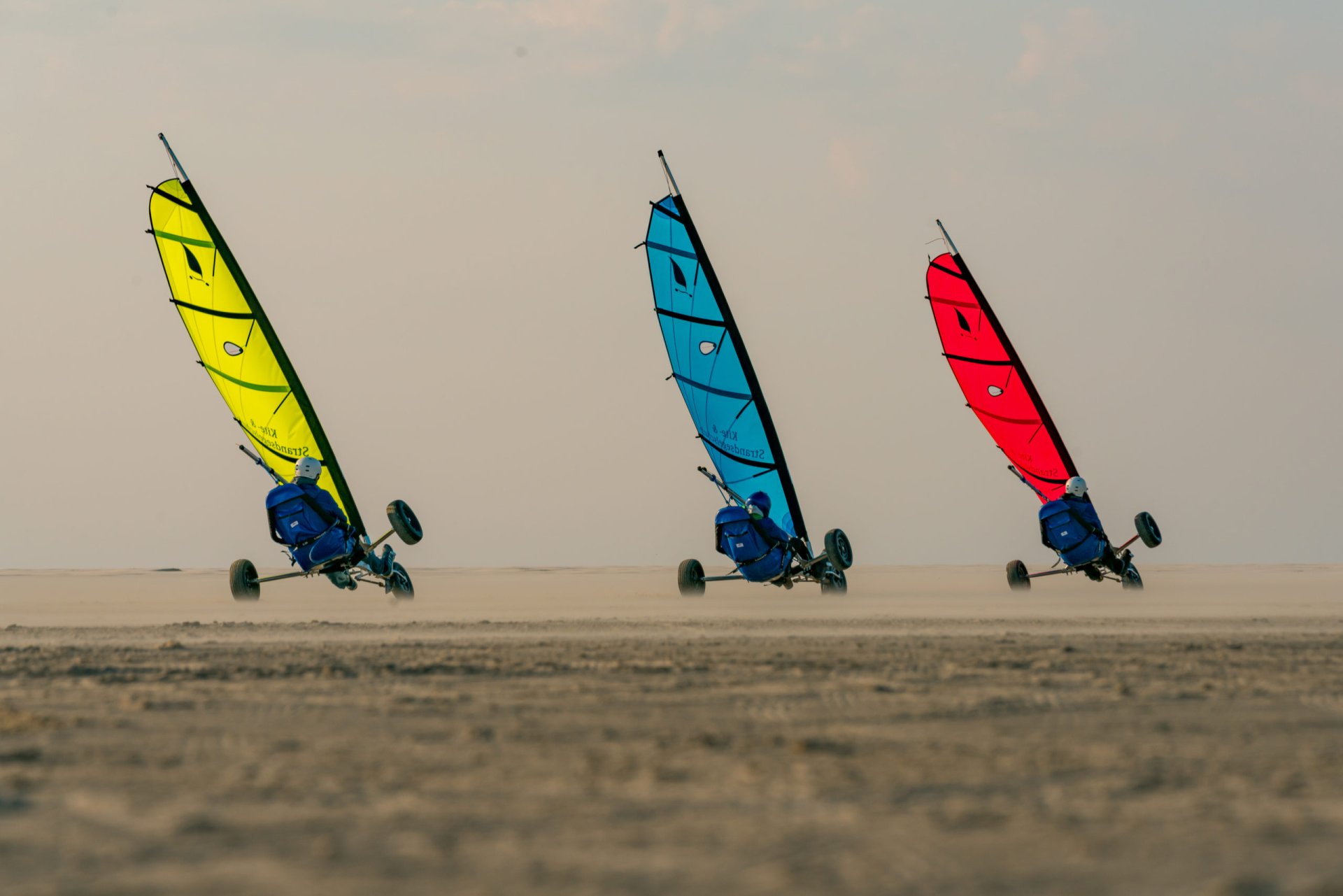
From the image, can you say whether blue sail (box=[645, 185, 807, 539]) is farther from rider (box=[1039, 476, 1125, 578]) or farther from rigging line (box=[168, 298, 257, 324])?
rigging line (box=[168, 298, 257, 324])

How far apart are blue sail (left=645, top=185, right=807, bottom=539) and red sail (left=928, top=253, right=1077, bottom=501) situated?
5.78 meters

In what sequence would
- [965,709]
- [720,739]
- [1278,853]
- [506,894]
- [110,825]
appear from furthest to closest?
1. [965,709]
2. [720,739]
3. [110,825]
4. [1278,853]
5. [506,894]

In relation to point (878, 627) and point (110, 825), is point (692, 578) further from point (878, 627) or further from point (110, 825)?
point (110, 825)

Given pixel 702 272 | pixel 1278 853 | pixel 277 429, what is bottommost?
pixel 1278 853

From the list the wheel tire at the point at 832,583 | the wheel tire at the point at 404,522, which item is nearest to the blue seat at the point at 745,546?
the wheel tire at the point at 832,583

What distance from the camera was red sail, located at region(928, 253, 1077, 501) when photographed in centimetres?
2627

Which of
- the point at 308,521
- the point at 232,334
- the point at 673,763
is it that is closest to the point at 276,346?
the point at 232,334

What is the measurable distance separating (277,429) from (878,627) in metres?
11.0

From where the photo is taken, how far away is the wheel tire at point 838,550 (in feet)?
69.4

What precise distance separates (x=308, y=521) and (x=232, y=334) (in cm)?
374

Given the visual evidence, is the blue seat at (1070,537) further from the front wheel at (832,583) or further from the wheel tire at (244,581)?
the wheel tire at (244,581)

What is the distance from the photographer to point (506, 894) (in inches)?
144

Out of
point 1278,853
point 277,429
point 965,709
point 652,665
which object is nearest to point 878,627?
point 652,665

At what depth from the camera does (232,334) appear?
21422 millimetres
